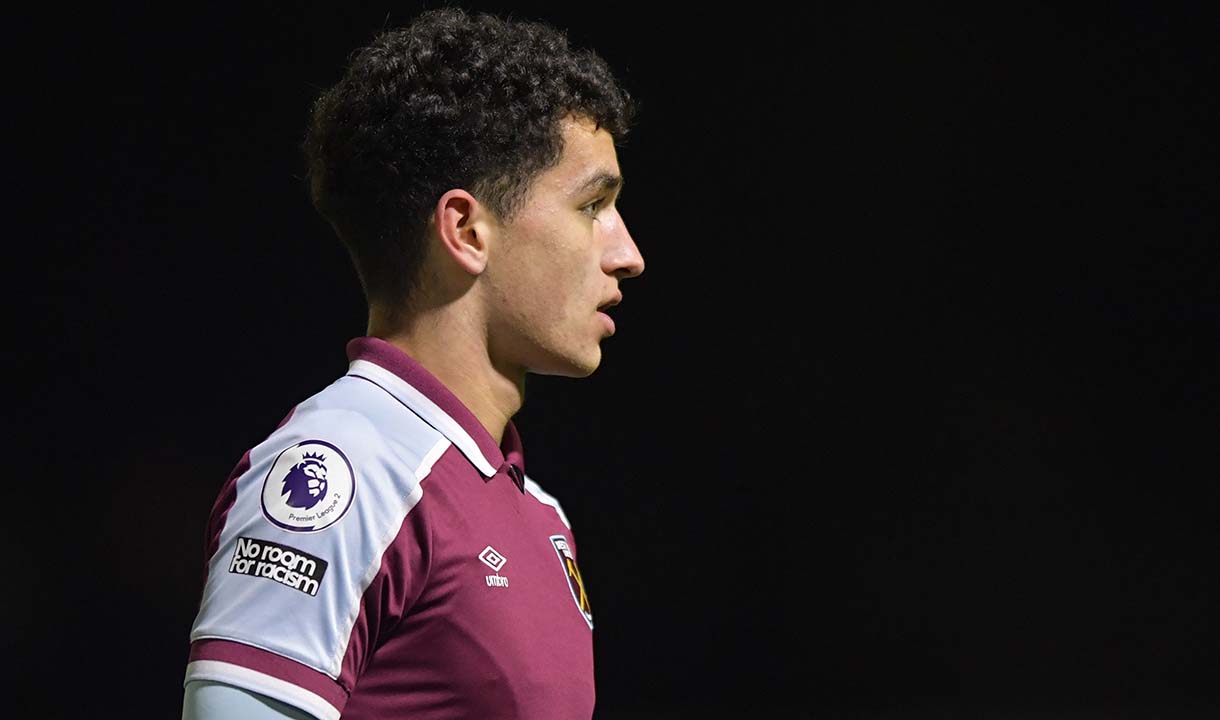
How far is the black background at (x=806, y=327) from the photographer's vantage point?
2.80 meters

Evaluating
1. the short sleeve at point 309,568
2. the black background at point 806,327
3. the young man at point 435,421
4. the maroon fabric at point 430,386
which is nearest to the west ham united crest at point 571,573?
the young man at point 435,421

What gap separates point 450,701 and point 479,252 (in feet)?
1.19

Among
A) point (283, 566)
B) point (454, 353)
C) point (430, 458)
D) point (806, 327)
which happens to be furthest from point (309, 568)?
point (806, 327)

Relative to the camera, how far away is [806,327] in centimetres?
302

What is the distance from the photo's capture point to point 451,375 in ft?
3.60

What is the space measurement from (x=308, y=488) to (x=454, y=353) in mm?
225

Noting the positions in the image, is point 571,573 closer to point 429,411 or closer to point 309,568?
point 429,411

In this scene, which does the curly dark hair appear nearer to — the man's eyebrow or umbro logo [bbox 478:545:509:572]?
the man's eyebrow

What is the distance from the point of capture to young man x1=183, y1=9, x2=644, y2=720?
883mm

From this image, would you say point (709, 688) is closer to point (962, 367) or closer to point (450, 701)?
point (962, 367)

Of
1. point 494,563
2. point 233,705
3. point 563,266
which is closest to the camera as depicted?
point 233,705

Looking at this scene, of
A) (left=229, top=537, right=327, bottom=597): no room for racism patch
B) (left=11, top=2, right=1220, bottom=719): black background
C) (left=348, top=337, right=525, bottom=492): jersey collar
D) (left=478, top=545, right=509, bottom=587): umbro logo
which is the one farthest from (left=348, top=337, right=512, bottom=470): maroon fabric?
(left=11, top=2, right=1220, bottom=719): black background

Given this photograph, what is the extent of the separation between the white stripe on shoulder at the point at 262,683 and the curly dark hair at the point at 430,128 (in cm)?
36

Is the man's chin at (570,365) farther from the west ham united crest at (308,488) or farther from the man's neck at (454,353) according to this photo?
the west ham united crest at (308,488)
